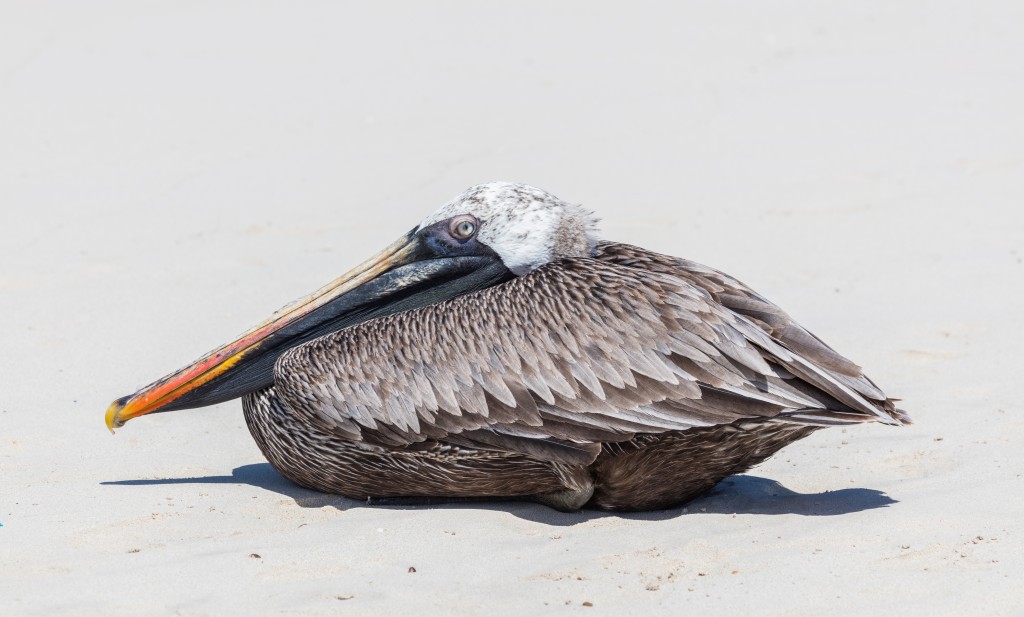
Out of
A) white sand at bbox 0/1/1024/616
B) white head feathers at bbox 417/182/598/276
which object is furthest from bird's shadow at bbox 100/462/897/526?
white head feathers at bbox 417/182/598/276

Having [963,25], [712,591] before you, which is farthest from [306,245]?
[963,25]

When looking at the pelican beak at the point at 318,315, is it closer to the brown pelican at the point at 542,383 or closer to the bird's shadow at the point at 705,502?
the brown pelican at the point at 542,383

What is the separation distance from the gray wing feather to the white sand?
1.23 feet

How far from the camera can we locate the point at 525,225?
5410 mm

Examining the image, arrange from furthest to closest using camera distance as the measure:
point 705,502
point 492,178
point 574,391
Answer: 1. point 492,178
2. point 705,502
3. point 574,391

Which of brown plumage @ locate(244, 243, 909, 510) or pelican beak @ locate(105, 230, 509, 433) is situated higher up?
pelican beak @ locate(105, 230, 509, 433)

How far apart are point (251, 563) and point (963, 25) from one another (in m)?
9.78

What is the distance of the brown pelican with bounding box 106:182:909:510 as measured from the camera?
15.8 ft

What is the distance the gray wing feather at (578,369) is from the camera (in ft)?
15.7

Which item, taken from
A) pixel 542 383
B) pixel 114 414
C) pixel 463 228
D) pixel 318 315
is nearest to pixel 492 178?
pixel 463 228

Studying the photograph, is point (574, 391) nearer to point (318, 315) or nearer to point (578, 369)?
point (578, 369)

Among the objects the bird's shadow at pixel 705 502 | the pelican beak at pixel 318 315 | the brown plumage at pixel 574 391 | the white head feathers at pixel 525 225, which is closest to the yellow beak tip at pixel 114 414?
the pelican beak at pixel 318 315

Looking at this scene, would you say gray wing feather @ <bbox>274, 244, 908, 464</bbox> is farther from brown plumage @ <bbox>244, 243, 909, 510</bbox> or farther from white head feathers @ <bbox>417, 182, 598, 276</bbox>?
white head feathers @ <bbox>417, 182, 598, 276</bbox>

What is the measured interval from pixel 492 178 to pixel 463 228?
12.5 feet
